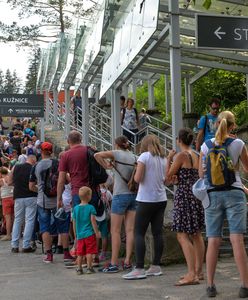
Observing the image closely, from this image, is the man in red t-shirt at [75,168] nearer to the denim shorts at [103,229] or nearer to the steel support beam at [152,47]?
the denim shorts at [103,229]

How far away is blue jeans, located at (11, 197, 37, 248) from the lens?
1110 centimetres

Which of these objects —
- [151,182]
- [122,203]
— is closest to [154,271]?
[122,203]

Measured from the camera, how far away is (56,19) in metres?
37.8

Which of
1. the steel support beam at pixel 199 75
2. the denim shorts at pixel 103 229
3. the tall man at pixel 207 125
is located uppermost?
the steel support beam at pixel 199 75

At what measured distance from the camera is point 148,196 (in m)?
7.61

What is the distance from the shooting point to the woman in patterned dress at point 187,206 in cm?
Answer: 709

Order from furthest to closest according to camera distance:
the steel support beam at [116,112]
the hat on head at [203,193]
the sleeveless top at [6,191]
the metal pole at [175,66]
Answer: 1. the sleeveless top at [6,191]
2. the steel support beam at [116,112]
3. the metal pole at [175,66]
4. the hat on head at [203,193]

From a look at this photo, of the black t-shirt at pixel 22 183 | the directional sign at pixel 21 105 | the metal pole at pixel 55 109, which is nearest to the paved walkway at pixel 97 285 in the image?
the black t-shirt at pixel 22 183

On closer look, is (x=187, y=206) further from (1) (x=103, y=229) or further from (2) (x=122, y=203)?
(1) (x=103, y=229)

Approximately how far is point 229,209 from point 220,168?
415mm

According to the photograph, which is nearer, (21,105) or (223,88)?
(21,105)

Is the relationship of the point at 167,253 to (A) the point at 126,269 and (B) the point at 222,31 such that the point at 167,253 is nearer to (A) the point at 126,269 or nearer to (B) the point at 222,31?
(A) the point at 126,269

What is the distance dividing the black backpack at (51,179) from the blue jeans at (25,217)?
4.66ft

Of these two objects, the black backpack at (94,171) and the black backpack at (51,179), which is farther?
the black backpack at (51,179)
